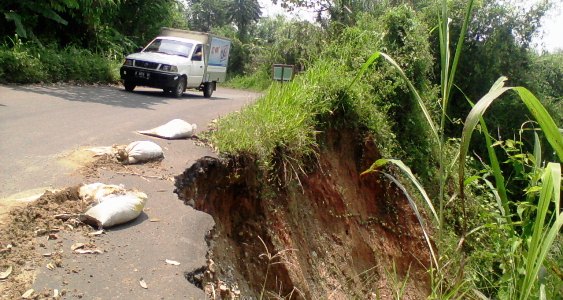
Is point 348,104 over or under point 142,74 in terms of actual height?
over

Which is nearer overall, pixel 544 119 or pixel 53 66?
pixel 544 119

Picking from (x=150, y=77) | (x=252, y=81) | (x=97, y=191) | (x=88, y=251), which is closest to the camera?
(x=88, y=251)

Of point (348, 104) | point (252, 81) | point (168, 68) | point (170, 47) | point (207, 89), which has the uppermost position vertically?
point (170, 47)

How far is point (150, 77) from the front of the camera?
1602 centimetres

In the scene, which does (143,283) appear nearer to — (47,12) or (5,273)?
(5,273)

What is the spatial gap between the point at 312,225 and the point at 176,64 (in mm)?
9836

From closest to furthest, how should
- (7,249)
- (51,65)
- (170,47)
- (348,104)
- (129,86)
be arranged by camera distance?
(7,249) → (348,104) → (51,65) → (129,86) → (170,47)

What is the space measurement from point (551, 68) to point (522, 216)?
2001 cm

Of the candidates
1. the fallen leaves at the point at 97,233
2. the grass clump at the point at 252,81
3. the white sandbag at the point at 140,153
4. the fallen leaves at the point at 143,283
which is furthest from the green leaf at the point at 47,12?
the fallen leaves at the point at 143,283

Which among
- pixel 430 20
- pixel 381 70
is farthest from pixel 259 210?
pixel 430 20

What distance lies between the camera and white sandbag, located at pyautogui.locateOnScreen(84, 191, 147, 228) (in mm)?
4281

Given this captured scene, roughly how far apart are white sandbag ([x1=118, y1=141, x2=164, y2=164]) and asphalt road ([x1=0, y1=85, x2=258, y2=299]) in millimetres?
170

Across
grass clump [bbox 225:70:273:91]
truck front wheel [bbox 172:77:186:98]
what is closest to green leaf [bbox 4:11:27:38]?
truck front wheel [bbox 172:77:186:98]

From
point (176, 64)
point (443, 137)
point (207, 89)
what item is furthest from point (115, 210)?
point (207, 89)
